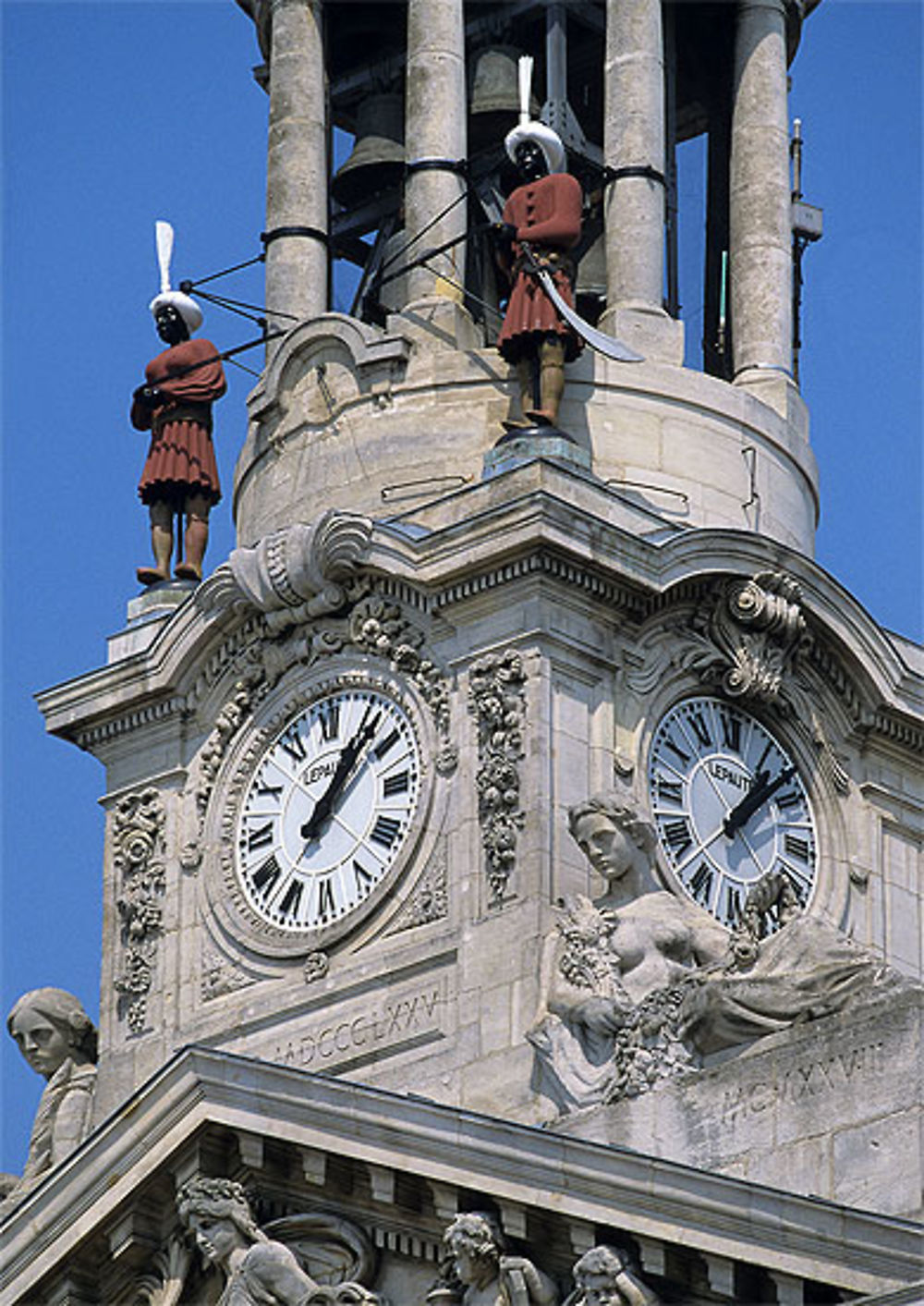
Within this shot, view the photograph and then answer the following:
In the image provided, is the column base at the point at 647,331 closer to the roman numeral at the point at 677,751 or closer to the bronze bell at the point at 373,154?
the bronze bell at the point at 373,154

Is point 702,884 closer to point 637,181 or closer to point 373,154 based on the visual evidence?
point 637,181

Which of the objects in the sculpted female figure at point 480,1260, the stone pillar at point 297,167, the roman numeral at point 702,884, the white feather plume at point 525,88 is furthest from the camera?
the stone pillar at point 297,167

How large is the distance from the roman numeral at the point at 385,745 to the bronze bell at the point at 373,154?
7.04 metres

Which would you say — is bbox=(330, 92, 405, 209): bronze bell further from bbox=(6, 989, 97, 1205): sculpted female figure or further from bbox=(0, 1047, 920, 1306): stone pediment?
bbox=(0, 1047, 920, 1306): stone pediment

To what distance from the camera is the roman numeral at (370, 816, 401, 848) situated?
47.5 m

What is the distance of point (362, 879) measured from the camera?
47.6 meters

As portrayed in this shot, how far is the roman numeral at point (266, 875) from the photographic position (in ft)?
158

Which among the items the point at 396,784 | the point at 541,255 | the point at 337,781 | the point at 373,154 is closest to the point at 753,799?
the point at 396,784

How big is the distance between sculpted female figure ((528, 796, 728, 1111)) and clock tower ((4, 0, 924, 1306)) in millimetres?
43

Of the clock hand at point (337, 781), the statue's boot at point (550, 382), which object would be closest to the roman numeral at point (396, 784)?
the clock hand at point (337, 781)

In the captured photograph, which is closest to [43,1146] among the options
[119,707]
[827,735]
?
[119,707]

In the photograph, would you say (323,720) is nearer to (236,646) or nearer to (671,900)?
(236,646)

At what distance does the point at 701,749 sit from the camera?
4794 centimetres

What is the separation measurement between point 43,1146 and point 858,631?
26.3 ft
